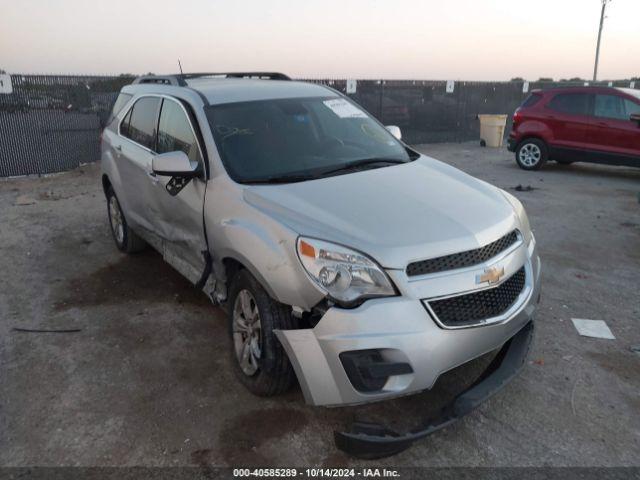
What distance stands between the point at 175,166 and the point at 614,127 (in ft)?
30.8

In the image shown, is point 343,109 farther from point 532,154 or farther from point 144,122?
point 532,154

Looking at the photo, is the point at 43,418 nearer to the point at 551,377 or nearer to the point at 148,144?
the point at 148,144

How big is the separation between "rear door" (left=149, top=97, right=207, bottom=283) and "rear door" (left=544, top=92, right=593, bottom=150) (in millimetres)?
8891

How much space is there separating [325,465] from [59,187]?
8.81m

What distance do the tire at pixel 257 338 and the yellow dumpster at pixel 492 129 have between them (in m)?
14.2

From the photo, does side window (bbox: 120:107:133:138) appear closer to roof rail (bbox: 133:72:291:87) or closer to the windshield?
roof rail (bbox: 133:72:291:87)

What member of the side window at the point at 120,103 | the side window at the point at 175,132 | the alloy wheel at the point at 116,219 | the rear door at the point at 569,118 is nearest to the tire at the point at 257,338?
the side window at the point at 175,132

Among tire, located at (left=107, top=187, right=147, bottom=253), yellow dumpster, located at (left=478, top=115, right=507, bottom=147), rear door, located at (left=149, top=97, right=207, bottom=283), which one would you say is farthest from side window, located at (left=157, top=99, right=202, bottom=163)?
yellow dumpster, located at (left=478, top=115, right=507, bottom=147)

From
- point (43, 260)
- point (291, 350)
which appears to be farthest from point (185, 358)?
point (43, 260)

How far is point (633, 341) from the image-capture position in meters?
3.88

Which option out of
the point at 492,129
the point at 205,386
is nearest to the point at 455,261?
the point at 205,386

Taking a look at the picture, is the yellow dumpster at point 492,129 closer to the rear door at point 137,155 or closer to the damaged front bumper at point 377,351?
the rear door at point 137,155

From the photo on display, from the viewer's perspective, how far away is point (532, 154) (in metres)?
11.4

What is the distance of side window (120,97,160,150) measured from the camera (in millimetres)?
4527
